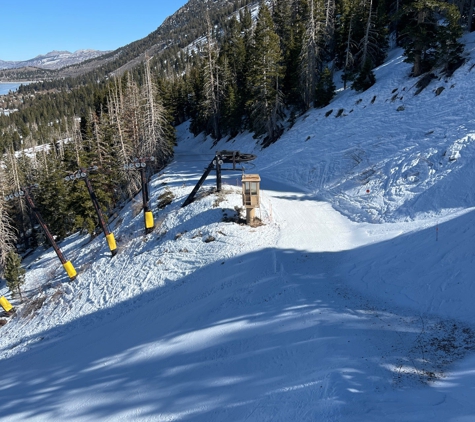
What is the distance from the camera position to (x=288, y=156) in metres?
29.1

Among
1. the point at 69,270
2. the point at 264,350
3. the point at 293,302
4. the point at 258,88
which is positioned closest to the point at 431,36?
the point at 258,88

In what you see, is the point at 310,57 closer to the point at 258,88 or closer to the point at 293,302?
the point at 258,88

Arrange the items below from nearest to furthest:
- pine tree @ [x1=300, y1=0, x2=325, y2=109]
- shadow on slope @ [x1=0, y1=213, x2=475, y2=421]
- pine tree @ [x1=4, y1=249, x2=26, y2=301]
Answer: shadow on slope @ [x1=0, y1=213, x2=475, y2=421] → pine tree @ [x1=4, y1=249, x2=26, y2=301] → pine tree @ [x1=300, y1=0, x2=325, y2=109]

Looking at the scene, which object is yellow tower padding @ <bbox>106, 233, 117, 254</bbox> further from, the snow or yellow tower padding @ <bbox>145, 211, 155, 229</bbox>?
yellow tower padding @ <bbox>145, 211, 155, 229</bbox>

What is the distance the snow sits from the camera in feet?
23.4

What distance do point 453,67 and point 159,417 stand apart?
29329mm

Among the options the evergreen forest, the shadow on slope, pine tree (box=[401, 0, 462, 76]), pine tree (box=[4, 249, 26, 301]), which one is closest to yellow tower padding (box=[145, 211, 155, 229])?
the evergreen forest

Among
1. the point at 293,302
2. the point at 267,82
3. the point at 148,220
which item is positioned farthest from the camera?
the point at 267,82

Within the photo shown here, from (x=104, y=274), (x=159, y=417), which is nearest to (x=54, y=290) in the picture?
(x=104, y=274)

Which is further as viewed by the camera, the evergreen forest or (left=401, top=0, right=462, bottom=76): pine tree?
the evergreen forest

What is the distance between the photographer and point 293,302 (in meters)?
10.7

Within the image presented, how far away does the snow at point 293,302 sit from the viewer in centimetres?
712

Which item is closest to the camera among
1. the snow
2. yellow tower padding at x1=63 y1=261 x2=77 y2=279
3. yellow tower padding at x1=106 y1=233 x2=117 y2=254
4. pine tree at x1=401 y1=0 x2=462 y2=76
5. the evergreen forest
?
the snow

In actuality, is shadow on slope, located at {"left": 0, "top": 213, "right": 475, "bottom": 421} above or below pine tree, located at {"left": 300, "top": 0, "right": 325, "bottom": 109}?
below
